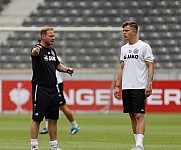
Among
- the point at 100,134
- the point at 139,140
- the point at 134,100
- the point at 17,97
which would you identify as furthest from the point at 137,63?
the point at 17,97

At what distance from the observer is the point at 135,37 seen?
522 inches

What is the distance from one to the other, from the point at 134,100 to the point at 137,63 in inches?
25.8

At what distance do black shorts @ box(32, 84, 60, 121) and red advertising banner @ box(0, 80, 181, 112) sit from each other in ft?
47.3

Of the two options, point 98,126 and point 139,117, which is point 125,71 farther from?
point 98,126

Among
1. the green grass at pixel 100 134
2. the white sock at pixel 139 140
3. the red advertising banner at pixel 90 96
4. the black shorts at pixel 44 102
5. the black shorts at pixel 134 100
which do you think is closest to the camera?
the black shorts at pixel 44 102

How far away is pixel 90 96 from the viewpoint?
2745 centimetres

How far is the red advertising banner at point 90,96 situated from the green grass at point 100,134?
1.61 metres

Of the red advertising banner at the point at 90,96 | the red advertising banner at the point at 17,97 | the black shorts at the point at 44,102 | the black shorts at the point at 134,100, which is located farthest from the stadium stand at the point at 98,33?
the black shorts at the point at 44,102

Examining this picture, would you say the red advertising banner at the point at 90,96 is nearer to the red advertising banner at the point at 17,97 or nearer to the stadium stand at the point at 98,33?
the red advertising banner at the point at 17,97

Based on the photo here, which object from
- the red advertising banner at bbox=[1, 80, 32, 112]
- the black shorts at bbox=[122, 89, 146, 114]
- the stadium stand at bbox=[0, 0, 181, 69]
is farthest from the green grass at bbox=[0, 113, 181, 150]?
the stadium stand at bbox=[0, 0, 181, 69]

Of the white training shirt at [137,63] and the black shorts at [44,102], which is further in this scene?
the white training shirt at [137,63]

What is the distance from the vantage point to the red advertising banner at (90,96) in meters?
27.2

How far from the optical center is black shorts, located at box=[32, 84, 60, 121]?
12734mm

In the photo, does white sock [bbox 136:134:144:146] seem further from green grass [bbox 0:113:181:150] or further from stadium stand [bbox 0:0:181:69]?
stadium stand [bbox 0:0:181:69]
